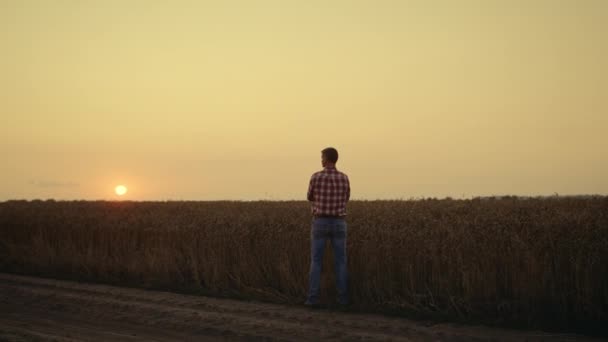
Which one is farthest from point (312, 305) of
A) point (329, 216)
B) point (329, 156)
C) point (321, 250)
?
point (329, 156)

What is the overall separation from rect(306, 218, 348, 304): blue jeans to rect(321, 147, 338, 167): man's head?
98 cm

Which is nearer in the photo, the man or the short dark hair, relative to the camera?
the man

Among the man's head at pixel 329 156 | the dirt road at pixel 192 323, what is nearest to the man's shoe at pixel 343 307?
the dirt road at pixel 192 323

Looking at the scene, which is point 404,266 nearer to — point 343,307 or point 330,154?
point 343,307

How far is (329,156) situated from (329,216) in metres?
1.03

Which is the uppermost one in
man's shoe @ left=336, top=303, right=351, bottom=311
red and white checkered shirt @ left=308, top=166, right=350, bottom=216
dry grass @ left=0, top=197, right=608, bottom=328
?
red and white checkered shirt @ left=308, top=166, right=350, bottom=216

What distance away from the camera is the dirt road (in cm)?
746

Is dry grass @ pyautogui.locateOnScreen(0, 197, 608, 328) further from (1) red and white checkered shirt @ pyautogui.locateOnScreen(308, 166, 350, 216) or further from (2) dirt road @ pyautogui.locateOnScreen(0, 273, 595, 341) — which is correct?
(1) red and white checkered shirt @ pyautogui.locateOnScreen(308, 166, 350, 216)

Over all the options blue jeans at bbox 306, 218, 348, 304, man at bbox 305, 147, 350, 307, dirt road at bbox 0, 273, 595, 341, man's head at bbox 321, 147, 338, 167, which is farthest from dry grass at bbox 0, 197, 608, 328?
man's head at bbox 321, 147, 338, 167

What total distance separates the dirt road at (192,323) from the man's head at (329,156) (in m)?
2.50

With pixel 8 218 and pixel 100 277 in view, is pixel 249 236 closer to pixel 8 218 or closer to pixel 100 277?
pixel 100 277

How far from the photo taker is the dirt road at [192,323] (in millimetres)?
7465

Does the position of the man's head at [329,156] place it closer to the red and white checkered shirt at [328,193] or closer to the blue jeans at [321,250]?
Result: the red and white checkered shirt at [328,193]

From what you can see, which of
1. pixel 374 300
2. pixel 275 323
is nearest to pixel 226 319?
pixel 275 323
